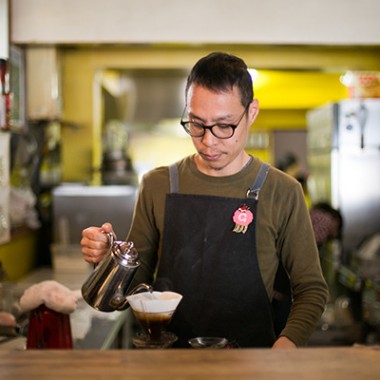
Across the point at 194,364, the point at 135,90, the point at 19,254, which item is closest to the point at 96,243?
the point at 194,364

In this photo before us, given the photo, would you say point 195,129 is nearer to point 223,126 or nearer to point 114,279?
point 223,126

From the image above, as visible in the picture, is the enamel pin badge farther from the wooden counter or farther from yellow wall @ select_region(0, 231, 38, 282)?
yellow wall @ select_region(0, 231, 38, 282)

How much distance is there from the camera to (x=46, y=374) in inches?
41.0

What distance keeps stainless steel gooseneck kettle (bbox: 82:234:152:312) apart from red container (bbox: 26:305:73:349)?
531 mm

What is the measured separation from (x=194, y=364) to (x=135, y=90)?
5.92 meters

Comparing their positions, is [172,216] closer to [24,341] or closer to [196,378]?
[24,341]

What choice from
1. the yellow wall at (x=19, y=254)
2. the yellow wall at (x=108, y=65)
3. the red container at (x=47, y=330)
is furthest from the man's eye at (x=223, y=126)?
the yellow wall at (x=108, y=65)

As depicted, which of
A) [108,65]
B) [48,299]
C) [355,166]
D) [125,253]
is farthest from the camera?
[108,65]

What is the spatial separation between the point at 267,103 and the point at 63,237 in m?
6.82

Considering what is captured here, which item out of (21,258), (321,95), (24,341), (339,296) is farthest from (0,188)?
(321,95)

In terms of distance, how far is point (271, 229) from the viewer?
202 cm

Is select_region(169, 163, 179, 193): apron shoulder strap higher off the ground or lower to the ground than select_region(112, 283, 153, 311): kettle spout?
higher

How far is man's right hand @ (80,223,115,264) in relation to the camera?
1820mm

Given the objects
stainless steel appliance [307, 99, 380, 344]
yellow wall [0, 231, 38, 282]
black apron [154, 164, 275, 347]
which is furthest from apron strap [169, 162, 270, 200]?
stainless steel appliance [307, 99, 380, 344]
